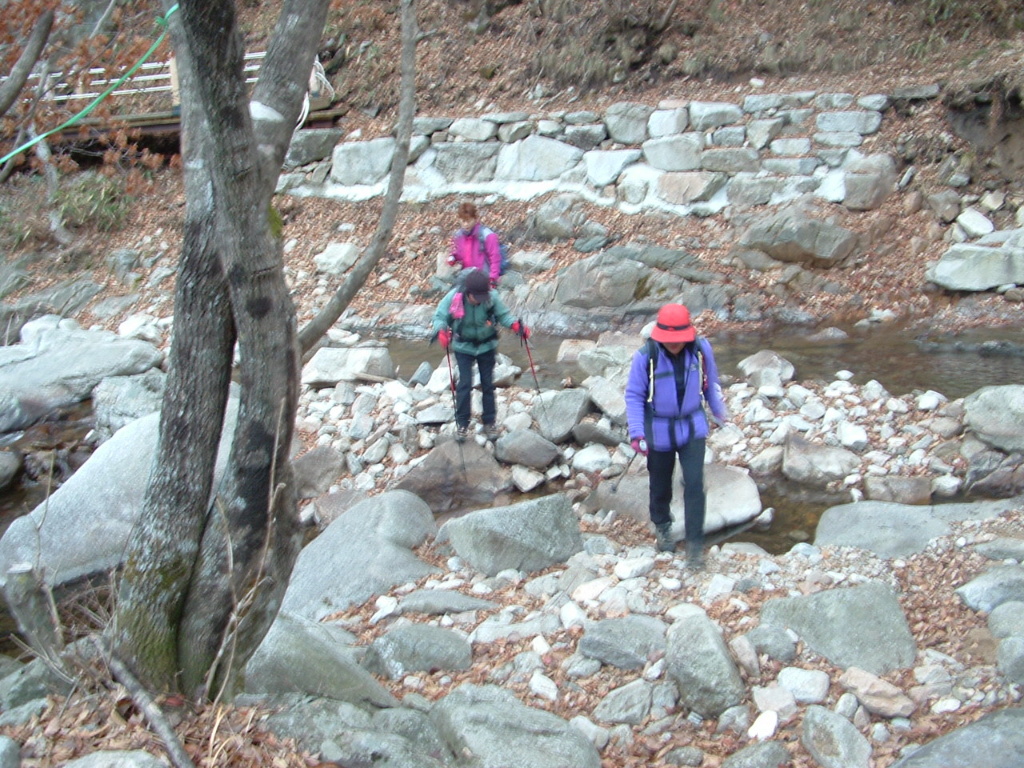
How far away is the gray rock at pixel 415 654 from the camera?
438cm

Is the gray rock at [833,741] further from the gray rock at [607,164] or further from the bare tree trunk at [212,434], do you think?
the gray rock at [607,164]

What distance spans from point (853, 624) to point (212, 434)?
119 inches

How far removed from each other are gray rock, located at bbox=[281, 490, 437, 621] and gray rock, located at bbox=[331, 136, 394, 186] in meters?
9.79

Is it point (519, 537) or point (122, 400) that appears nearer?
point (519, 537)

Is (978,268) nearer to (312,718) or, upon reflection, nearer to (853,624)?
(853,624)

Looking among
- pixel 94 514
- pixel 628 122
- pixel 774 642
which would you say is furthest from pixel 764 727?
pixel 628 122

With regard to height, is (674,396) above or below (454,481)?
above

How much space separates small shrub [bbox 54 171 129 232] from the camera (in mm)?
15789

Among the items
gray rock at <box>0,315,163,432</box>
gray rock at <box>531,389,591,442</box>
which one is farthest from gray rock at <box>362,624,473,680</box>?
gray rock at <box>0,315,163,432</box>

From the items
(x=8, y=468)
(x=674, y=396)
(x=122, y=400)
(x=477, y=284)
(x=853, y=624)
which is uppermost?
(x=477, y=284)

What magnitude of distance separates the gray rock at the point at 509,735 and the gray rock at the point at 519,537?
71.7 inches

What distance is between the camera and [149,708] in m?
2.94

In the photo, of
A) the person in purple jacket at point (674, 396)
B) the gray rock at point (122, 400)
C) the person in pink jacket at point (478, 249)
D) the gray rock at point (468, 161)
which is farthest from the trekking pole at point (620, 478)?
the gray rock at point (468, 161)

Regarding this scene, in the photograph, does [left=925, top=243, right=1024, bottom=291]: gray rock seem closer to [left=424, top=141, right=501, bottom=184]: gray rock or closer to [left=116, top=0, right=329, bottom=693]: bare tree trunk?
[left=424, top=141, right=501, bottom=184]: gray rock
